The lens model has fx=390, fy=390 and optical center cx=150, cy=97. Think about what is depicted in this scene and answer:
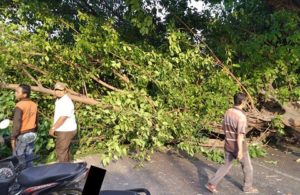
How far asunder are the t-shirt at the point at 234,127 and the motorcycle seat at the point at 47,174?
2829 millimetres

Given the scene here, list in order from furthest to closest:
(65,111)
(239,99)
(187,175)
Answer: (187,175)
(65,111)
(239,99)

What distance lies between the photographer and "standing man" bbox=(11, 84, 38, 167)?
5.78 m

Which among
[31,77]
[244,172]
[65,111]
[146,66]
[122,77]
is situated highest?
[146,66]

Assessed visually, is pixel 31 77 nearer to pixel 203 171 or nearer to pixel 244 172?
pixel 203 171

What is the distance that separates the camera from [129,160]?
23.7 feet

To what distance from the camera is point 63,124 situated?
5863mm

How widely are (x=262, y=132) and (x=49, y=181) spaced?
6.58 meters

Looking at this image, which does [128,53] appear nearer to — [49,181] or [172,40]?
[172,40]

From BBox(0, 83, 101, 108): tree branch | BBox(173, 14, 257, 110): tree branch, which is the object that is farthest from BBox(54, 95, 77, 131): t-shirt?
BBox(173, 14, 257, 110): tree branch

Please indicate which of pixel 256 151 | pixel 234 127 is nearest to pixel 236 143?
pixel 234 127

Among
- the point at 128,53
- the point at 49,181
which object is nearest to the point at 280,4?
the point at 128,53

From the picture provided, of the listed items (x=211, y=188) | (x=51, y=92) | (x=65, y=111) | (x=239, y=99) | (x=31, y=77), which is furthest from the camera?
(x=31, y=77)

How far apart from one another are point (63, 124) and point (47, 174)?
2.76 metres

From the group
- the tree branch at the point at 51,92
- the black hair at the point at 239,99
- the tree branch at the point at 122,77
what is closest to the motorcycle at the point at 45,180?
the black hair at the point at 239,99
